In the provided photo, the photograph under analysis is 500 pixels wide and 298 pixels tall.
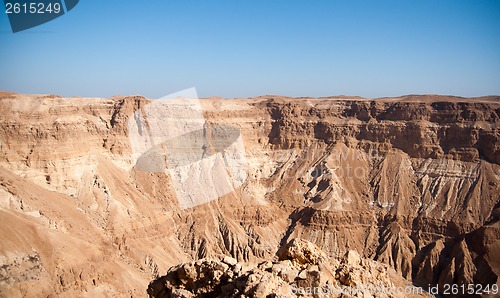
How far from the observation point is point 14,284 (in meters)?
33.1

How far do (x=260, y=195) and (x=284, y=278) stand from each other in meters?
57.2

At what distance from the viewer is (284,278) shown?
1478 cm

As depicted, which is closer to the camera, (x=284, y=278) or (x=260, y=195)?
(x=284, y=278)

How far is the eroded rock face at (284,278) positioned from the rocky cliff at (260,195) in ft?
76.7

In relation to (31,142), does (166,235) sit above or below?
below

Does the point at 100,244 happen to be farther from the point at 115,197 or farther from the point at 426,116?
the point at 426,116

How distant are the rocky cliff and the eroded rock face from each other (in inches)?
920

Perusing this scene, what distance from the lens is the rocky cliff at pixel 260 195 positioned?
42750 mm

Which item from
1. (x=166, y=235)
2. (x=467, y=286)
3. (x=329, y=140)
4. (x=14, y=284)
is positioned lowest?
(x=467, y=286)

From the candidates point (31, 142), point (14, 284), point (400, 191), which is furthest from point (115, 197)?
point (400, 191)

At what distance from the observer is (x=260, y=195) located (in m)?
71.9

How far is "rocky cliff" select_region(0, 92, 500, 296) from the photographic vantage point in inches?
1683

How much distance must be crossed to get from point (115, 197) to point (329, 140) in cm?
4023

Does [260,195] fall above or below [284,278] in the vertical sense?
below
